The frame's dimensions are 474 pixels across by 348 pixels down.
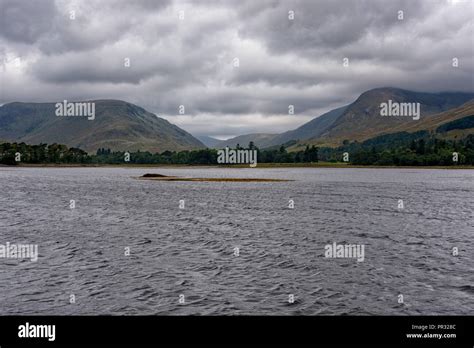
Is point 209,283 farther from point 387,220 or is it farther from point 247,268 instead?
point 387,220
